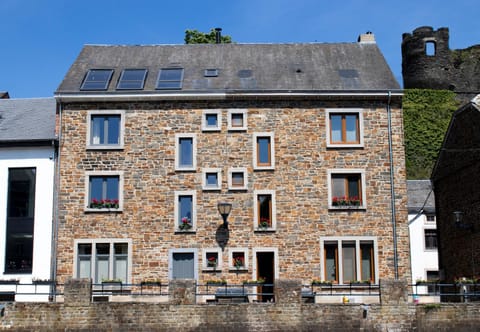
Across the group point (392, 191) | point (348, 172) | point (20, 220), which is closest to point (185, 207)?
point (20, 220)

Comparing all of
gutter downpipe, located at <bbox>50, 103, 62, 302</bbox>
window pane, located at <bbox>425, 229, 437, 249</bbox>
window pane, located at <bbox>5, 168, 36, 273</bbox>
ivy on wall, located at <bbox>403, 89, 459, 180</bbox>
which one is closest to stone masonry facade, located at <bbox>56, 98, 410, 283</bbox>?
gutter downpipe, located at <bbox>50, 103, 62, 302</bbox>

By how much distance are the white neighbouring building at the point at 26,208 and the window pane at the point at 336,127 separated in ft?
32.6

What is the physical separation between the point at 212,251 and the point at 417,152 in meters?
35.2

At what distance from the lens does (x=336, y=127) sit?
26.8 m

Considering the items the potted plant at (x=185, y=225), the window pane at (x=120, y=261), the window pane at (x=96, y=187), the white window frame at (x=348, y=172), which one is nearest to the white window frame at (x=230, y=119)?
the white window frame at (x=348, y=172)

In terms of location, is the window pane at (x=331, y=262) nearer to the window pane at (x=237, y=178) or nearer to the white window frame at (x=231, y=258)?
the white window frame at (x=231, y=258)

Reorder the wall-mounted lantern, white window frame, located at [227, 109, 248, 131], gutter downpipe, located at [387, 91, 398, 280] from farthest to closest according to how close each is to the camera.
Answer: the wall-mounted lantern
white window frame, located at [227, 109, 248, 131]
gutter downpipe, located at [387, 91, 398, 280]

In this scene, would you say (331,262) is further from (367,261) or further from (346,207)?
(346,207)

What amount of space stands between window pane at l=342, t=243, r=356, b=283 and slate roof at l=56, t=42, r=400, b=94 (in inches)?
223

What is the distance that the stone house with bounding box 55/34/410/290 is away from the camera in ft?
83.7

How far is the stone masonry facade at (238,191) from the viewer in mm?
25531

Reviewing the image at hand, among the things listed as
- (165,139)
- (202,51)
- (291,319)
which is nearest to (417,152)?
(202,51)

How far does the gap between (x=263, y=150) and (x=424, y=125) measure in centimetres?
3492

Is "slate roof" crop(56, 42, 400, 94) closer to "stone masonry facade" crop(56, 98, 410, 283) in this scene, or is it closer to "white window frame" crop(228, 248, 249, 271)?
"stone masonry facade" crop(56, 98, 410, 283)
